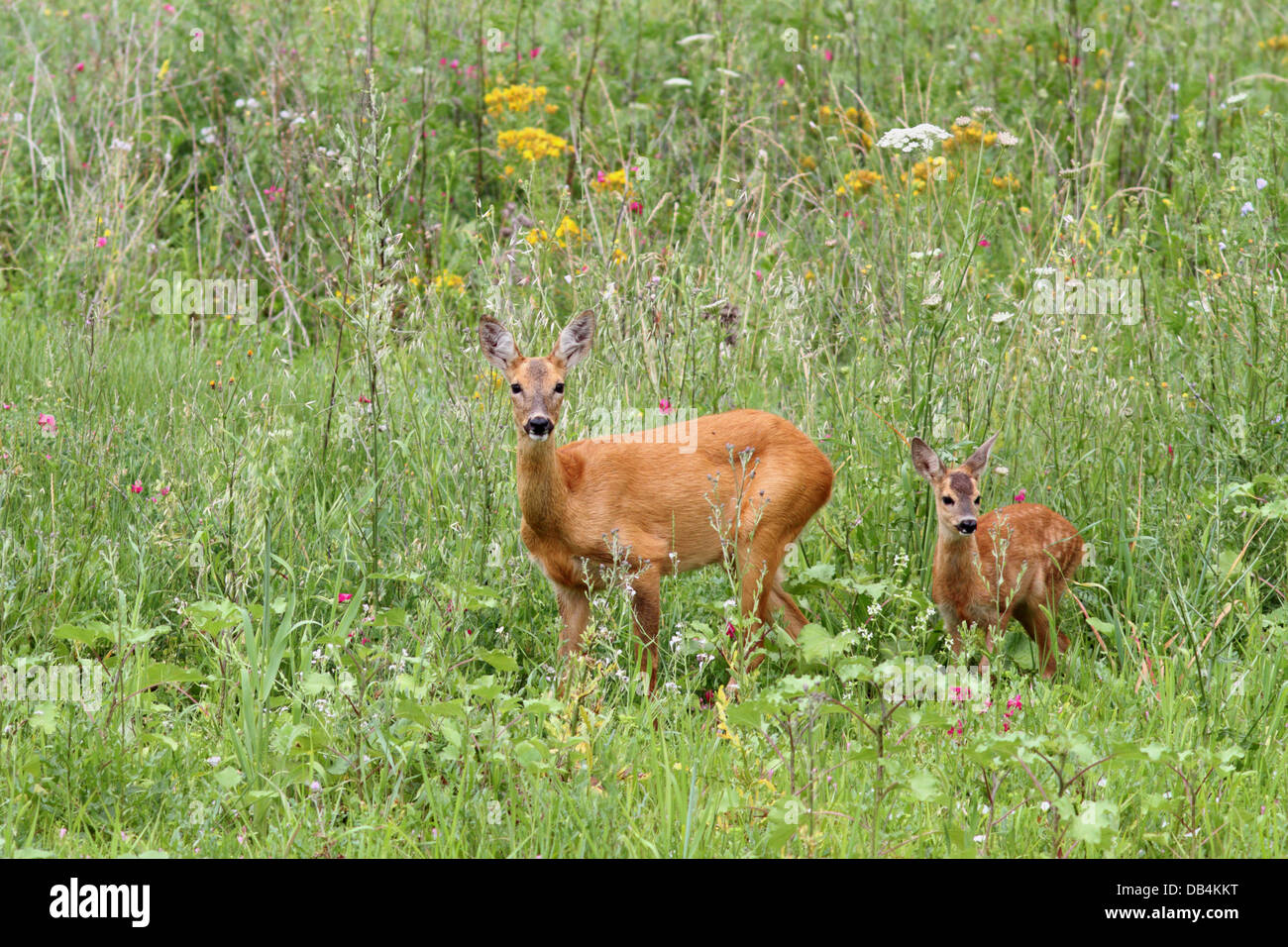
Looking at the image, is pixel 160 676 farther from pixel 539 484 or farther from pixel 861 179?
pixel 861 179

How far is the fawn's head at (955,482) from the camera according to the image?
187 inches

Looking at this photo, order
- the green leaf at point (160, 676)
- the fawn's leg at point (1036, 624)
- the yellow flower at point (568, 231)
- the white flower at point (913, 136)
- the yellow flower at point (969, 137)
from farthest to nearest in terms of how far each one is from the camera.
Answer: the yellow flower at point (969, 137)
the yellow flower at point (568, 231)
the fawn's leg at point (1036, 624)
the white flower at point (913, 136)
the green leaf at point (160, 676)

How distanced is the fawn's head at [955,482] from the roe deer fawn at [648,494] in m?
0.36

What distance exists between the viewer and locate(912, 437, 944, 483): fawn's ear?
15.7 ft

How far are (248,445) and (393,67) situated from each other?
4.85 m

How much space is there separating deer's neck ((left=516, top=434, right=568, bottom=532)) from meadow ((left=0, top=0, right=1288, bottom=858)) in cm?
16

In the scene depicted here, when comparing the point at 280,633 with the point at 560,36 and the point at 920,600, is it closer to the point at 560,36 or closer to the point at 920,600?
the point at 920,600

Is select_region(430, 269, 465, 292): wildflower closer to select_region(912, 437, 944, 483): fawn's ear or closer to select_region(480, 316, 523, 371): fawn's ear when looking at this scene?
select_region(480, 316, 523, 371): fawn's ear

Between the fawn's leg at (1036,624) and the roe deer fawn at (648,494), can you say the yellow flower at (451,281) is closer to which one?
the roe deer fawn at (648,494)

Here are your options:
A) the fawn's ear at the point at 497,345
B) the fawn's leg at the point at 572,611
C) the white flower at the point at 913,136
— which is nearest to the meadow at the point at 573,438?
the white flower at the point at 913,136

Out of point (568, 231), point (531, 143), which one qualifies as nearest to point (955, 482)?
point (568, 231)

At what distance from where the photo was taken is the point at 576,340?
15.5 ft

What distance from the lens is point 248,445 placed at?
468 cm

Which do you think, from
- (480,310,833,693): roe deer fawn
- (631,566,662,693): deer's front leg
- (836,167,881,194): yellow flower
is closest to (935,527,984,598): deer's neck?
(480,310,833,693): roe deer fawn
